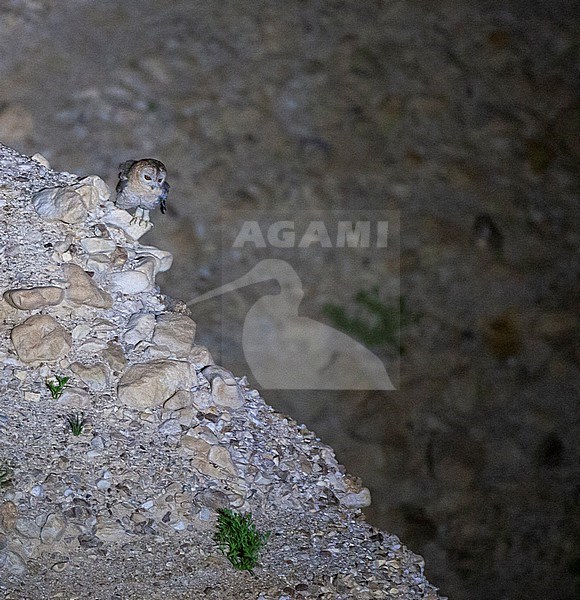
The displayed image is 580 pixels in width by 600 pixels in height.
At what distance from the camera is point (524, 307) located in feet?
7.23

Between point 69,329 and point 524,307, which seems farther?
point 524,307

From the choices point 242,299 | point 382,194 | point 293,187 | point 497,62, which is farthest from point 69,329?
point 497,62

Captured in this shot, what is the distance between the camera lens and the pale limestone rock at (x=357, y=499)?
184cm

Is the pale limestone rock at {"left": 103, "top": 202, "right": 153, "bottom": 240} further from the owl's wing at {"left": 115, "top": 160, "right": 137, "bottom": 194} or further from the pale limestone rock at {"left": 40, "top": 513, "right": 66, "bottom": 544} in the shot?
the pale limestone rock at {"left": 40, "top": 513, "right": 66, "bottom": 544}

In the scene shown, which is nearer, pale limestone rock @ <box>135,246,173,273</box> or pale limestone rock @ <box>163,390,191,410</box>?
pale limestone rock @ <box>163,390,191,410</box>

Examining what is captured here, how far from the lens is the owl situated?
7.13 ft

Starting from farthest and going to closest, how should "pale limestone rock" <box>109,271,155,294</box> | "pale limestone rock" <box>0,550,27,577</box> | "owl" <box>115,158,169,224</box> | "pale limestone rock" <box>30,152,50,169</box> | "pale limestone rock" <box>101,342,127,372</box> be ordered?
1. "pale limestone rock" <box>30,152,50,169</box>
2. "owl" <box>115,158,169,224</box>
3. "pale limestone rock" <box>109,271,155,294</box>
4. "pale limestone rock" <box>101,342,127,372</box>
5. "pale limestone rock" <box>0,550,27,577</box>

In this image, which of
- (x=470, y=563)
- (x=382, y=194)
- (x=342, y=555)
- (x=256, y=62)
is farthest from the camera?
(x=256, y=62)

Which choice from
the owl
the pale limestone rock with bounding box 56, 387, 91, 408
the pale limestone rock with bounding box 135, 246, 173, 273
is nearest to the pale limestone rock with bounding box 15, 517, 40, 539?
the pale limestone rock with bounding box 56, 387, 91, 408

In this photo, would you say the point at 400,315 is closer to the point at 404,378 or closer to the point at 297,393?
the point at 404,378

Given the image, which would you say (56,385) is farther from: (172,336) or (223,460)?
(223,460)

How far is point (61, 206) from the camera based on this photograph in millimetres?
2113

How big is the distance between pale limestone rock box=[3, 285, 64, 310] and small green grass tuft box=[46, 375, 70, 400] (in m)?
0.19

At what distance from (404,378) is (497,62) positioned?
1.11m
